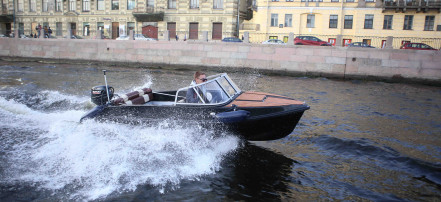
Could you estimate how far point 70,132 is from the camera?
748cm

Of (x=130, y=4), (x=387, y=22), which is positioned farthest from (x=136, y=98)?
(x=130, y=4)

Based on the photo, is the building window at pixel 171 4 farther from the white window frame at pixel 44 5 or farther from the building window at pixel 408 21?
the building window at pixel 408 21

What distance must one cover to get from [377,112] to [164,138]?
8.12 meters

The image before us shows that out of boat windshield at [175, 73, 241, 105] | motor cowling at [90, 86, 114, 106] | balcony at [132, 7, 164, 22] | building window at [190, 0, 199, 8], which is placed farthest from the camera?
balcony at [132, 7, 164, 22]

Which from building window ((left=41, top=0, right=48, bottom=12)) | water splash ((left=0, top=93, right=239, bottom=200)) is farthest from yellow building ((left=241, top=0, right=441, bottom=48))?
water splash ((left=0, top=93, right=239, bottom=200))

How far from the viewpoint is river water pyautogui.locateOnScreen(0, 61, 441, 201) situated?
18.7 feet

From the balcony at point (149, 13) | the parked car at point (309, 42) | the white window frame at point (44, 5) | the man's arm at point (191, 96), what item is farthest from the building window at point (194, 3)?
the man's arm at point (191, 96)

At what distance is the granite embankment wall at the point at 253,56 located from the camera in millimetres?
21359

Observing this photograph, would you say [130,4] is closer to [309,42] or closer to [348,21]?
[309,42]

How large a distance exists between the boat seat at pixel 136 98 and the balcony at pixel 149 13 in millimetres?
32809

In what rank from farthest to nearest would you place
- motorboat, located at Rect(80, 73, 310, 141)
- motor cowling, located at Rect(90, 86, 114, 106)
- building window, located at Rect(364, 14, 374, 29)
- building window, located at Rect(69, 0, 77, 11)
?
building window, located at Rect(69, 0, 77, 11), building window, located at Rect(364, 14, 374, 29), motor cowling, located at Rect(90, 86, 114, 106), motorboat, located at Rect(80, 73, 310, 141)

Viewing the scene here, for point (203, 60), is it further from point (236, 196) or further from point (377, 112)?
point (236, 196)

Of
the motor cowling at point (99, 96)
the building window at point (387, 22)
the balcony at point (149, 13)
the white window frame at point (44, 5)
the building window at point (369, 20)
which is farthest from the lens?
the white window frame at point (44, 5)

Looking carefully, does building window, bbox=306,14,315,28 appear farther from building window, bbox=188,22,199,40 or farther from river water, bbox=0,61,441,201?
river water, bbox=0,61,441,201
